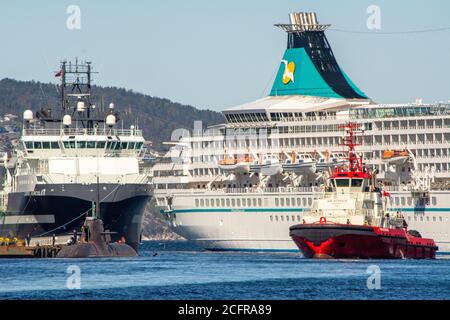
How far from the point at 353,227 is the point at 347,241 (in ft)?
3.12

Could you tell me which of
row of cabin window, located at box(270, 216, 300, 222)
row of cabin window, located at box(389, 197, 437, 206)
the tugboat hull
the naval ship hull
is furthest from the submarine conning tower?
the tugboat hull

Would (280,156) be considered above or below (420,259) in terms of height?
above

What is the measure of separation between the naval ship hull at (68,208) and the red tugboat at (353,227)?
13330 millimetres

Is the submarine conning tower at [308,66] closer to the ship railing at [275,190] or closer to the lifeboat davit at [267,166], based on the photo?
the lifeboat davit at [267,166]

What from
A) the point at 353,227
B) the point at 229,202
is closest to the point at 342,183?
the point at 353,227


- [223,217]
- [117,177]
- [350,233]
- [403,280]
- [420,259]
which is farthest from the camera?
[223,217]

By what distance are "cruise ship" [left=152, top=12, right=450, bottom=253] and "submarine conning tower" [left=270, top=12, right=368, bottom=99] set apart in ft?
0.29

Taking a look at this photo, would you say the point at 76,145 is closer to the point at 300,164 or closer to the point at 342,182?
the point at 342,182

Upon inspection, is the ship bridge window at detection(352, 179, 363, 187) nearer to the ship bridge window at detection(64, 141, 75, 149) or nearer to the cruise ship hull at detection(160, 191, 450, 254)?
the cruise ship hull at detection(160, 191, 450, 254)

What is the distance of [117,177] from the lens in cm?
10275
